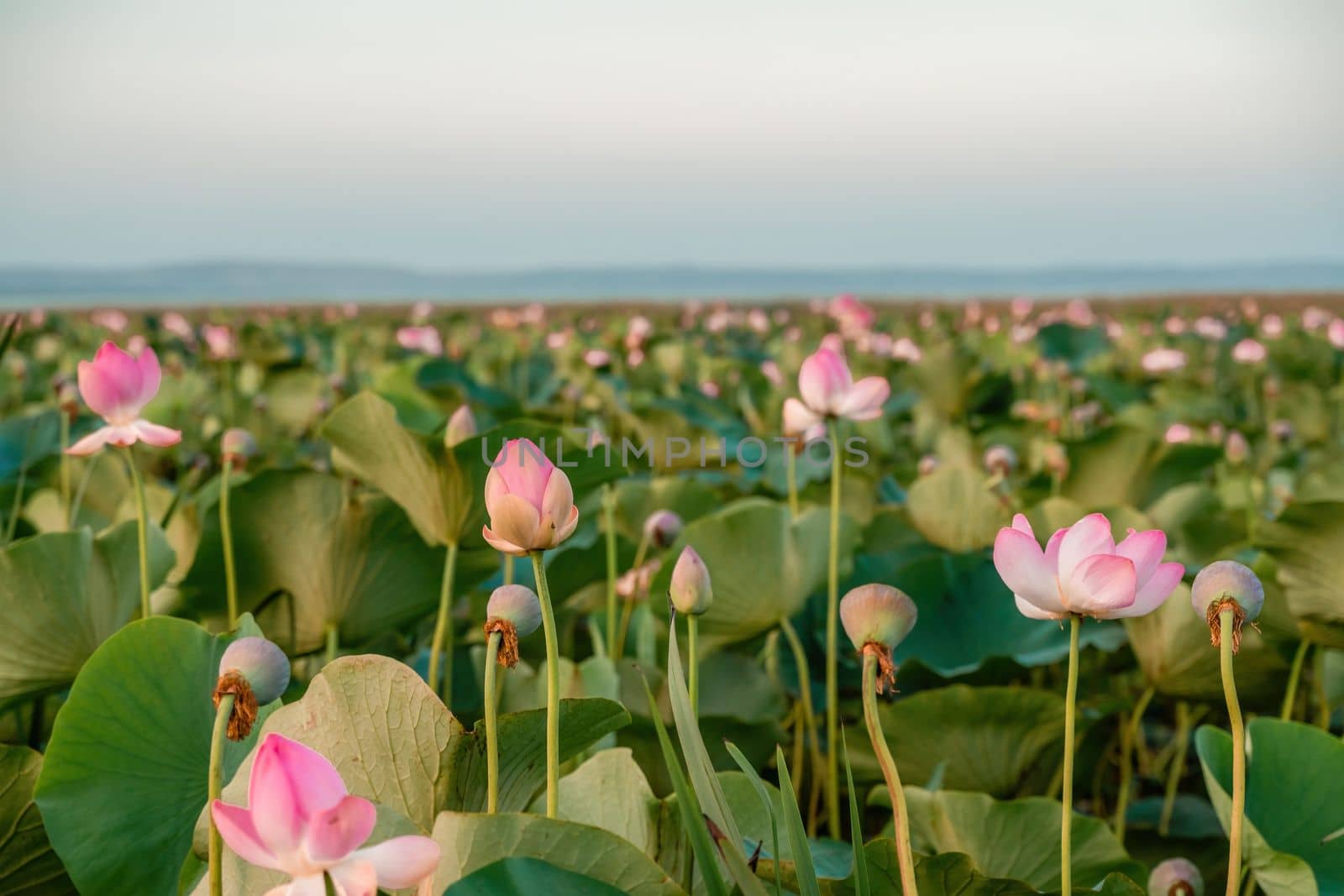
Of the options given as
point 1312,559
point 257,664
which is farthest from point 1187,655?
point 257,664

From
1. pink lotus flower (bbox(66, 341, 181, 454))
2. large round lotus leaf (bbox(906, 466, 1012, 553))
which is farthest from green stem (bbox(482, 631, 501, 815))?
large round lotus leaf (bbox(906, 466, 1012, 553))

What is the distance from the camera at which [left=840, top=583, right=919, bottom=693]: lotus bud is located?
67 centimetres

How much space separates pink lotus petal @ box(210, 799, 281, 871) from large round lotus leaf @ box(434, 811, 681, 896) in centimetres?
13

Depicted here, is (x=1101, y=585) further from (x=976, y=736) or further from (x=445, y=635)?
(x=445, y=635)

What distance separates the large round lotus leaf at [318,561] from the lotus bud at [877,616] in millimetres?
839

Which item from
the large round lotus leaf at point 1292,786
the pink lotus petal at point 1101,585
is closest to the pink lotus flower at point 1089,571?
the pink lotus petal at point 1101,585

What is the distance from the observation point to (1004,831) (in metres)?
1.04

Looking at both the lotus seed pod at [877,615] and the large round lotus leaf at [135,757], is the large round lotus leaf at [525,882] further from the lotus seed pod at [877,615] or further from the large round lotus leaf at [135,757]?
the large round lotus leaf at [135,757]

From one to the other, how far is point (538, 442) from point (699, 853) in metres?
0.79

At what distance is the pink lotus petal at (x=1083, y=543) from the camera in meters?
0.69

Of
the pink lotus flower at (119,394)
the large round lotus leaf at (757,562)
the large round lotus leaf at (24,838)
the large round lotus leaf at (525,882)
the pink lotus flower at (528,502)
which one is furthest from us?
the large round lotus leaf at (757,562)

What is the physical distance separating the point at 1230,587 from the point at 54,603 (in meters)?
1.00

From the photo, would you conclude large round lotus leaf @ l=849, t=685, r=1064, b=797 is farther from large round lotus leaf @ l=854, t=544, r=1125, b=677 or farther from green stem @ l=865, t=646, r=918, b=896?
green stem @ l=865, t=646, r=918, b=896

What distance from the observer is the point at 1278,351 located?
5676 millimetres
